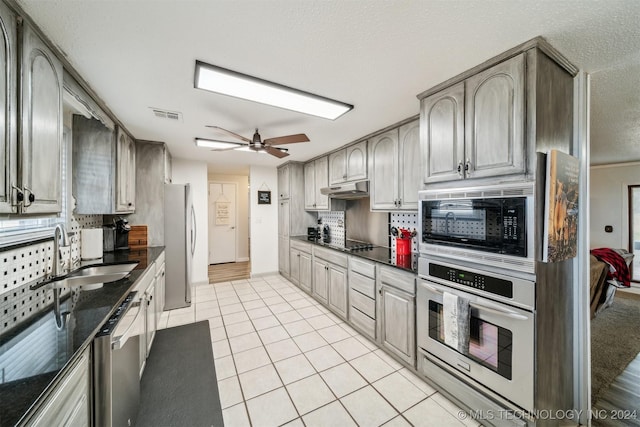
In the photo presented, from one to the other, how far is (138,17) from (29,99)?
68cm

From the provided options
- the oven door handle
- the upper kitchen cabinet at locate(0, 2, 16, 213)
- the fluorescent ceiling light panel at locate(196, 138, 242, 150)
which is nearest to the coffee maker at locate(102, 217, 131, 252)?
the fluorescent ceiling light panel at locate(196, 138, 242, 150)

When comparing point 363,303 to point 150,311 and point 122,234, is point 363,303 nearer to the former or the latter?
point 150,311

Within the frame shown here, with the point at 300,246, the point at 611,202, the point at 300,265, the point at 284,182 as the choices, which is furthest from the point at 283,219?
the point at 611,202

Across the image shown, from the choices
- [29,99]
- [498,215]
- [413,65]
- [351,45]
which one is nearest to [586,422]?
[498,215]

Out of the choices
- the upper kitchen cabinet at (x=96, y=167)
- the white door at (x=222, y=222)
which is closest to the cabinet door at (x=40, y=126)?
the upper kitchen cabinet at (x=96, y=167)

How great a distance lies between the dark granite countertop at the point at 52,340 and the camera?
68 centimetres

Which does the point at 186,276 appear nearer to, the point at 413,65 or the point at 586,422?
the point at 413,65

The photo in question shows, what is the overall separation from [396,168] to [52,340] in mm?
2728

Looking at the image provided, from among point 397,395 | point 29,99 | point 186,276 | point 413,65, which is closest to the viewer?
point 29,99

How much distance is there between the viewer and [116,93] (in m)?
1.98

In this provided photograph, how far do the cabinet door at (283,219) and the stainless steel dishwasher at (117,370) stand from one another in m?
3.29

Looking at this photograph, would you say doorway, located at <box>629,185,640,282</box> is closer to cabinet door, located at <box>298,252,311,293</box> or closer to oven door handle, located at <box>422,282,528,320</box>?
oven door handle, located at <box>422,282,528,320</box>

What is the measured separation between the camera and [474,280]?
1608 millimetres

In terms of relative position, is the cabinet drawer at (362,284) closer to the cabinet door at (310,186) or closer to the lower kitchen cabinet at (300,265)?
the lower kitchen cabinet at (300,265)
